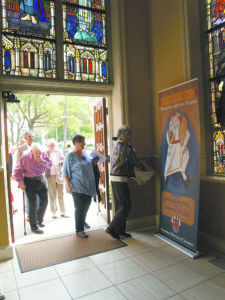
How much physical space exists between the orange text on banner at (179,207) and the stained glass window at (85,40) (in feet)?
6.92

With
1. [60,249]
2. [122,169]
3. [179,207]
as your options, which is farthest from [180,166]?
[60,249]

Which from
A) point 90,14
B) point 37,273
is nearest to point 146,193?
point 37,273

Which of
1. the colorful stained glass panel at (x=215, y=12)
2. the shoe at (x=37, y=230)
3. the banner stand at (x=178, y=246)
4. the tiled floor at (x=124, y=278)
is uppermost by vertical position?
the colorful stained glass panel at (x=215, y=12)

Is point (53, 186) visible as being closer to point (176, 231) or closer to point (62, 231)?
point (62, 231)

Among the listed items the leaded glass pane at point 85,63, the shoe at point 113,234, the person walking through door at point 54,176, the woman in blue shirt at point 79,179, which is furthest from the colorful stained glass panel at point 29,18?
the shoe at point 113,234

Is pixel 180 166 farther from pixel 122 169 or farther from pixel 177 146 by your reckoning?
pixel 122 169

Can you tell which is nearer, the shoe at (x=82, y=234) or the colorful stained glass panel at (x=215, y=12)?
the colorful stained glass panel at (x=215, y=12)

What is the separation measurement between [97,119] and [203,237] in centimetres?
256

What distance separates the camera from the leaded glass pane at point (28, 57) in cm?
316

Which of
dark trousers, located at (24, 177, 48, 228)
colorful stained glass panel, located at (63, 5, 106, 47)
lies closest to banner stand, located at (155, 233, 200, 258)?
dark trousers, located at (24, 177, 48, 228)

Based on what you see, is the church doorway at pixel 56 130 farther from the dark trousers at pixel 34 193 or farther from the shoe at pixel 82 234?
the shoe at pixel 82 234

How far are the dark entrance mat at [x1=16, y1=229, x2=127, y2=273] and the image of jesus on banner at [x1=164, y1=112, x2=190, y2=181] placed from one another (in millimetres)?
1243

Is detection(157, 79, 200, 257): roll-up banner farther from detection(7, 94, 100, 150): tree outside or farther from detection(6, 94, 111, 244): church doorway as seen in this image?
detection(7, 94, 100, 150): tree outside

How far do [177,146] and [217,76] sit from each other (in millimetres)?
1033
